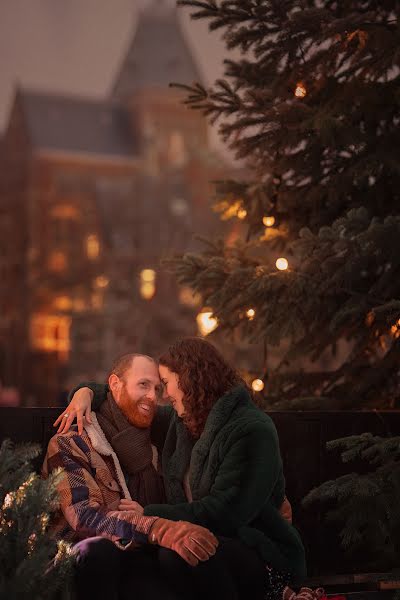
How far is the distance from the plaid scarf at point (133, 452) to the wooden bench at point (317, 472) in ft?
4.43

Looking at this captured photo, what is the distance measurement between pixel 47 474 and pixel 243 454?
96cm

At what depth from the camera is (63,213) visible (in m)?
69.7

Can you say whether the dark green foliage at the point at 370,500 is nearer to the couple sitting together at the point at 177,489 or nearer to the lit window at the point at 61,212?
the couple sitting together at the point at 177,489

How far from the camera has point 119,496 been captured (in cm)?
536

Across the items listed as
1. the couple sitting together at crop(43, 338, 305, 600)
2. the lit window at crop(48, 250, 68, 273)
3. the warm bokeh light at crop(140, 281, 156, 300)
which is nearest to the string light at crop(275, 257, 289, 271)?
the couple sitting together at crop(43, 338, 305, 600)

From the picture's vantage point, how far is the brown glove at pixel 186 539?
473 centimetres

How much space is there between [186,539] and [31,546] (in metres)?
0.65

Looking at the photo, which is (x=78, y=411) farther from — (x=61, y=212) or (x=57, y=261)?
(x=61, y=212)

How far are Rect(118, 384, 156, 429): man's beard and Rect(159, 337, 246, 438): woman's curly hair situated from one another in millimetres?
205

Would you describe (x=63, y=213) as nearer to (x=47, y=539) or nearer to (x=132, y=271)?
(x=132, y=271)

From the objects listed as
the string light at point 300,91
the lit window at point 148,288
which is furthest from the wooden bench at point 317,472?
the lit window at point 148,288

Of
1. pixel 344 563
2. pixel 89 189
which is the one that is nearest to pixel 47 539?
pixel 344 563

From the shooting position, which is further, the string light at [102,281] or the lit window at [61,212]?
the lit window at [61,212]

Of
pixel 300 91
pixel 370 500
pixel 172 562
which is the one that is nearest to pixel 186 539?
pixel 172 562
